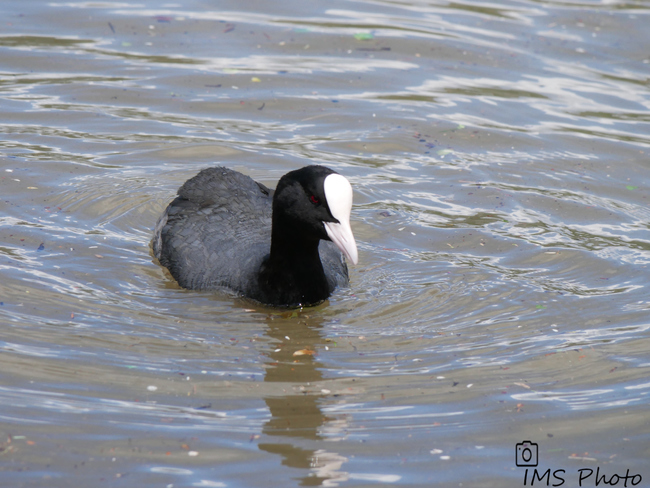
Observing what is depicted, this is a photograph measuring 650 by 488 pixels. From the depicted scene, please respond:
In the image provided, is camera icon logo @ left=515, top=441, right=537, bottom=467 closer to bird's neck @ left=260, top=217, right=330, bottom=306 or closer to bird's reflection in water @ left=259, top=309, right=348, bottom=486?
bird's reflection in water @ left=259, top=309, right=348, bottom=486

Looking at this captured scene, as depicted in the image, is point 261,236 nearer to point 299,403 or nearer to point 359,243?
point 359,243

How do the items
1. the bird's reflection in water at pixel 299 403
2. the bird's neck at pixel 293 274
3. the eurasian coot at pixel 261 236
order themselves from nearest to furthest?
the bird's reflection in water at pixel 299 403 → the eurasian coot at pixel 261 236 → the bird's neck at pixel 293 274

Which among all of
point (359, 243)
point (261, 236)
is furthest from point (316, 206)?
point (359, 243)

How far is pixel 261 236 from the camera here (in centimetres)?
642

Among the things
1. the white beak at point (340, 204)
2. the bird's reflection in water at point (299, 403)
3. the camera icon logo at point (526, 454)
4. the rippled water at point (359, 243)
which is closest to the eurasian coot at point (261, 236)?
the white beak at point (340, 204)

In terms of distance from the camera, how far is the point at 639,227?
7.21 metres

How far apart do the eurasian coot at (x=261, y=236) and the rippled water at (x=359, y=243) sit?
161mm

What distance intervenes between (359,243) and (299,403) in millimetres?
2380

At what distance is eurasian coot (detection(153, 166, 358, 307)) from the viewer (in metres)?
5.42

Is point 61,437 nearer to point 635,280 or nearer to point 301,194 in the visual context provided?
point 301,194

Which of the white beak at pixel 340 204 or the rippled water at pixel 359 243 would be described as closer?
the rippled water at pixel 359 243

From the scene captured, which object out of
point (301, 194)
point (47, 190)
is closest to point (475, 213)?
point (301, 194)

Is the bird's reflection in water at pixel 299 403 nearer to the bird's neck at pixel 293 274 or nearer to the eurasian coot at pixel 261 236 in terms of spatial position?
the bird's neck at pixel 293 274

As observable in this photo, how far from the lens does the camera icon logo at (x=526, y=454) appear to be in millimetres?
4305
